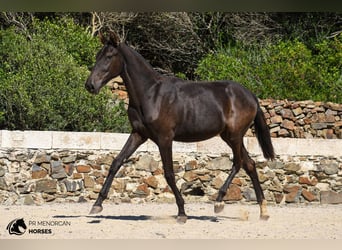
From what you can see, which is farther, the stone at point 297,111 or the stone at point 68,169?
Result: the stone at point 297,111

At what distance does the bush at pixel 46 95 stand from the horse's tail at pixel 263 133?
134 inches

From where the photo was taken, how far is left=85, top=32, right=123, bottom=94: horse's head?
7.23 metres

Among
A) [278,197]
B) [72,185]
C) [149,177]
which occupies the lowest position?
[278,197]

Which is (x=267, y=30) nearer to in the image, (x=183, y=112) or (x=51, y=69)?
(x=51, y=69)

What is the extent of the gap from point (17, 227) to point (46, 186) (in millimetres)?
3118

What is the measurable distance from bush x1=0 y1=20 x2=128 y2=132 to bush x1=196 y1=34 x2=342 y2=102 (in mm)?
2114

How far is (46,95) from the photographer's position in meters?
10.9

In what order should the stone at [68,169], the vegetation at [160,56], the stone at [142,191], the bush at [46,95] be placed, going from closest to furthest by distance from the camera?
the stone at [68,169] < the stone at [142,191] < the bush at [46,95] < the vegetation at [160,56]

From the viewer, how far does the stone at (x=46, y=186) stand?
9859 millimetres

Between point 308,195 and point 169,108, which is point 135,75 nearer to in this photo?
point 169,108

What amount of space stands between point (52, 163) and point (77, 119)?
1.27m

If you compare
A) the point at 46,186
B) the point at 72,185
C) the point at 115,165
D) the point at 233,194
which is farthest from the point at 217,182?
the point at 115,165

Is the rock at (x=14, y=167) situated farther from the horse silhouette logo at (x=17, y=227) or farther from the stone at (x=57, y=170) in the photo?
the horse silhouette logo at (x=17, y=227)

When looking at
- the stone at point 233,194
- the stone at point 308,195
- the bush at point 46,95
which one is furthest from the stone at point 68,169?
the stone at point 308,195
